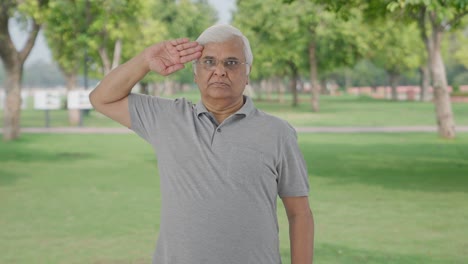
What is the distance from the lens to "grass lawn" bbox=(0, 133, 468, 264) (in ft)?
26.3

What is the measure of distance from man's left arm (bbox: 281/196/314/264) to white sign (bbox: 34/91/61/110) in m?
28.7

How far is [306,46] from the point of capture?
47.1 metres

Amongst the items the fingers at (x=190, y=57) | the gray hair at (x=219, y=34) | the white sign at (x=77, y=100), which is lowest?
the white sign at (x=77, y=100)

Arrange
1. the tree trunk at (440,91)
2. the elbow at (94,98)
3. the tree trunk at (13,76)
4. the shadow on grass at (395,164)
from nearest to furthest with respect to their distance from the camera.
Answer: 1. the elbow at (94,98)
2. the shadow on grass at (395,164)
3. the tree trunk at (440,91)
4. the tree trunk at (13,76)

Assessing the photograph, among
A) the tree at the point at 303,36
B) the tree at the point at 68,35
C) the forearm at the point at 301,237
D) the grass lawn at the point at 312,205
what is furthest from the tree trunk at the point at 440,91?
the forearm at the point at 301,237

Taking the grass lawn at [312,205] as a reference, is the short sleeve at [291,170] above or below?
above

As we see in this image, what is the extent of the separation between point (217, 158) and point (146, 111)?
45cm

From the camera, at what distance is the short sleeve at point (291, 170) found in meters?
3.10

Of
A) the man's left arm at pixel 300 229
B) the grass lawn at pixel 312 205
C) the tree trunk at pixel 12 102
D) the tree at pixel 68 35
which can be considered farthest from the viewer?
the tree at pixel 68 35

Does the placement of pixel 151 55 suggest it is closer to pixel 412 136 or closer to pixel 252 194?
pixel 252 194

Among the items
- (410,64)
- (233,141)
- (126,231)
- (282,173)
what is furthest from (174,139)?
(410,64)

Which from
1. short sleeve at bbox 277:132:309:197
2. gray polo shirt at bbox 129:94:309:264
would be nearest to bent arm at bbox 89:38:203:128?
gray polo shirt at bbox 129:94:309:264

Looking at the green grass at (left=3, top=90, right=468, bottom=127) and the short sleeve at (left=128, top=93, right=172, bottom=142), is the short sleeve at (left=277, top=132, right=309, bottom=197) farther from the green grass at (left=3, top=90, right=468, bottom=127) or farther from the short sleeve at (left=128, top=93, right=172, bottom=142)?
the green grass at (left=3, top=90, right=468, bottom=127)

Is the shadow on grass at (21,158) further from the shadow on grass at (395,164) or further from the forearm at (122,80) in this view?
the forearm at (122,80)
